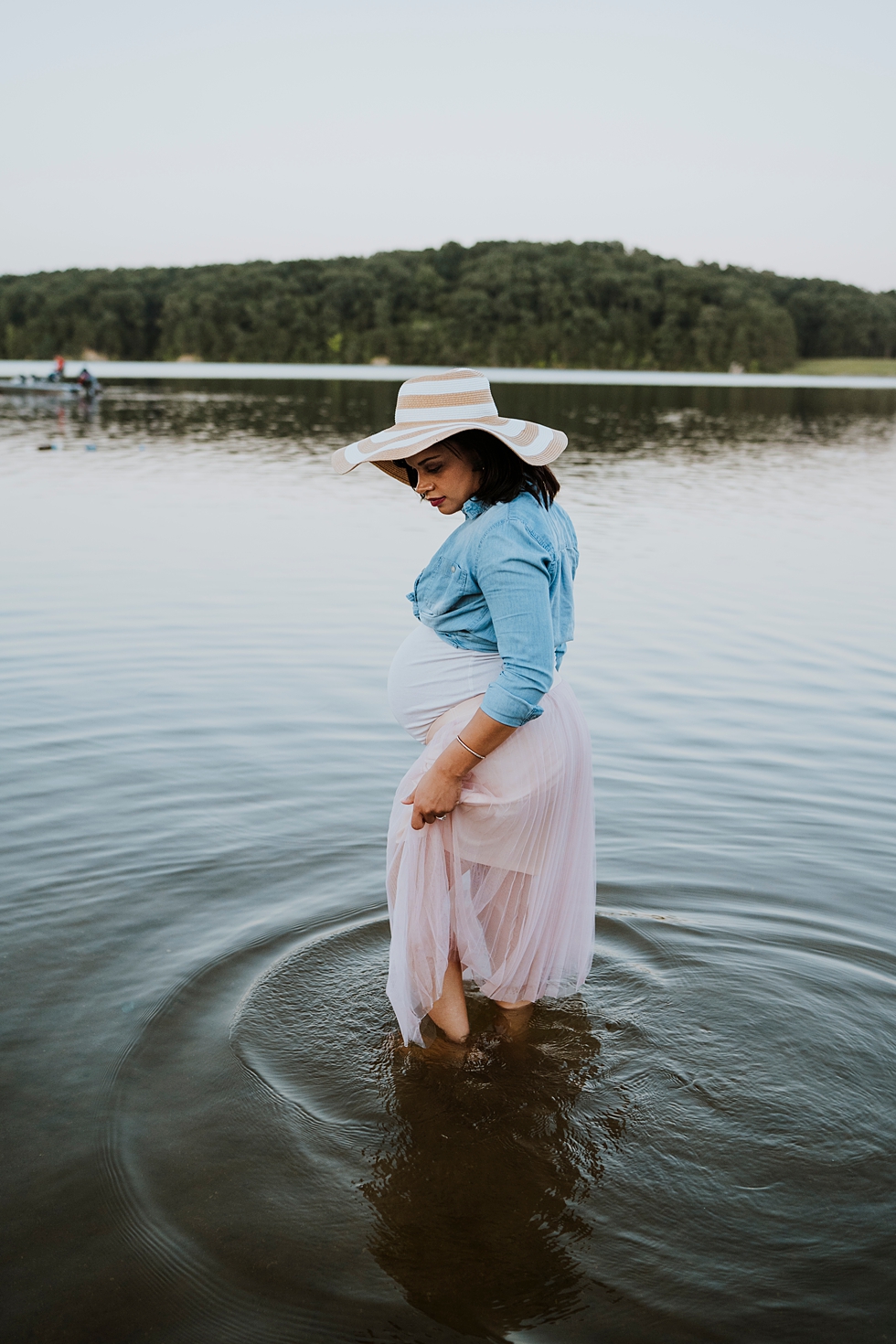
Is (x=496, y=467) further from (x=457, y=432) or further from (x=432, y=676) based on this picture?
(x=432, y=676)

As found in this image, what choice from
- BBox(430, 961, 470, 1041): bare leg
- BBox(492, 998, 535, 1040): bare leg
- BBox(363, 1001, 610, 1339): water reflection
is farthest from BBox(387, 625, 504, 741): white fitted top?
BBox(363, 1001, 610, 1339): water reflection

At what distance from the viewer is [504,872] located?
330cm

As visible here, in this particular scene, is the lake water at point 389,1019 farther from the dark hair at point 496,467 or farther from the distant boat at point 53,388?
the distant boat at point 53,388

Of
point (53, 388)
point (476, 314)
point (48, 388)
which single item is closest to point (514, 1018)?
point (53, 388)

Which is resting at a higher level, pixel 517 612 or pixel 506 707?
pixel 517 612

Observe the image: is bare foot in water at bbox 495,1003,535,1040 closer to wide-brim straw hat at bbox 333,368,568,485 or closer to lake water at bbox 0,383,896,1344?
lake water at bbox 0,383,896,1344

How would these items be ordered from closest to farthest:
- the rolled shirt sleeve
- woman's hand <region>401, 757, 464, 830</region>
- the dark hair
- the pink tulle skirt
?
the rolled shirt sleeve
the dark hair
woman's hand <region>401, 757, 464, 830</region>
the pink tulle skirt

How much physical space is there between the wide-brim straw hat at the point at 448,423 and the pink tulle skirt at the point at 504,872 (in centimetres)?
73

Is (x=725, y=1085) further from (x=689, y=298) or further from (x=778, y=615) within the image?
(x=689, y=298)

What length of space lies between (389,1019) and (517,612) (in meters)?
1.73

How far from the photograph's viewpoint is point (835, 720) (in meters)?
7.41

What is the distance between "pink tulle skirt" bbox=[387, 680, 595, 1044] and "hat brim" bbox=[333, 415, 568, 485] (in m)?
0.71

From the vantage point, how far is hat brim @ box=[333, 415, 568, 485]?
2.76m

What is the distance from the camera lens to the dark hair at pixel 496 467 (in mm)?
2873
